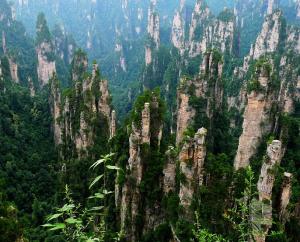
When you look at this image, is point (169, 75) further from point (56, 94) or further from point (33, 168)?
point (33, 168)

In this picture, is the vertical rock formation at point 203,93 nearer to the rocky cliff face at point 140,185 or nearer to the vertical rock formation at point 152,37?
the rocky cliff face at point 140,185

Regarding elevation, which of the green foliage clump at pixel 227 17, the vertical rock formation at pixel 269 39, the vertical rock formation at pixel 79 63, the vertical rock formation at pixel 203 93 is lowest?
the vertical rock formation at pixel 203 93

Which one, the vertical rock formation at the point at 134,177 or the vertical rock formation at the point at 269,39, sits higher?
the vertical rock formation at the point at 269,39

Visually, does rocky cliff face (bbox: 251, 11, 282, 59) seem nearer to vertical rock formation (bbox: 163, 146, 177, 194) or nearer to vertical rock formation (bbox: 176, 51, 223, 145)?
vertical rock formation (bbox: 176, 51, 223, 145)

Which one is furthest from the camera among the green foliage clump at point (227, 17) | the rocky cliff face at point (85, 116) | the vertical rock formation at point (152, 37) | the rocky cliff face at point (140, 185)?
the vertical rock formation at point (152, 37)

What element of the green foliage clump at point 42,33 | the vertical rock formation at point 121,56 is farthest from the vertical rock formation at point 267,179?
the vertical rock formation at point 121,56

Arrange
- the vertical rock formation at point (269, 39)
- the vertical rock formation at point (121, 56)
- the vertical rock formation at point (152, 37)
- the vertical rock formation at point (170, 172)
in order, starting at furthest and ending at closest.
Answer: the vertical rock formation at point (121, 56)
the vertical rock formation at point (152, 37)
the vertical rock formation at point (269, 39)
the vertical rock formation at point (170, 172)

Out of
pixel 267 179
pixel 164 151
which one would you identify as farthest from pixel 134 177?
pixel 267 179

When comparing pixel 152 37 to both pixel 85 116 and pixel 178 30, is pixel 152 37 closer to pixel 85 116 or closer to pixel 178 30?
pixel 178 30
